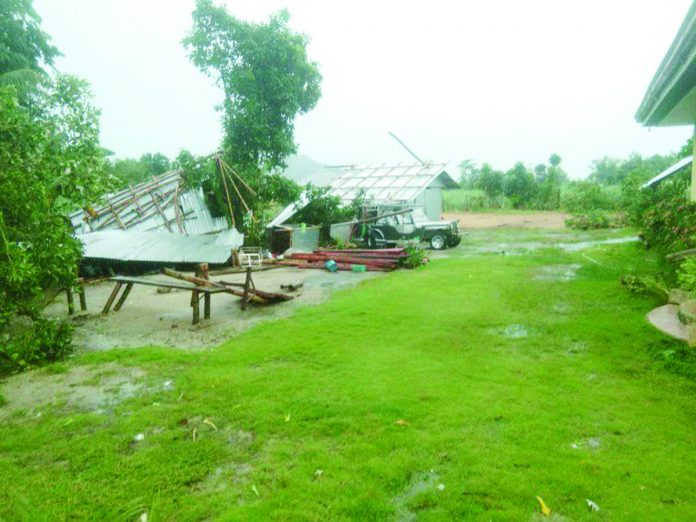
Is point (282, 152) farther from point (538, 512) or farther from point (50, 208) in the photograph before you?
point (538, 512)

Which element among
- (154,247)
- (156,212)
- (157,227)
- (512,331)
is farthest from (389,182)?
(512,331)

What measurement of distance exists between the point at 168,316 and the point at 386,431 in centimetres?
674

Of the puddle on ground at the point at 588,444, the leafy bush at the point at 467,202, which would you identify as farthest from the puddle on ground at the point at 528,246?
the leafy bush at the point at 467,202

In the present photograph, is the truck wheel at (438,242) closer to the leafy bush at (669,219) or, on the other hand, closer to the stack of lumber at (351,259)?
the stack of lumber at (351,259)

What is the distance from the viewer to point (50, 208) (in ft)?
24.9

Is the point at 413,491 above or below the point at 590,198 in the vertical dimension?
below

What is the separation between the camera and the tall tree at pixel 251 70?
20.2 m

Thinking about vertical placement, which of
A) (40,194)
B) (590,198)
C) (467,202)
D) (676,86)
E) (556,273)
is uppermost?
(676,86)

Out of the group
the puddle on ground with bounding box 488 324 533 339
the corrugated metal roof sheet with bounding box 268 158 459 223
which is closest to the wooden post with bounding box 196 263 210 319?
the puddle on ground with bounding box 488 324 533 339

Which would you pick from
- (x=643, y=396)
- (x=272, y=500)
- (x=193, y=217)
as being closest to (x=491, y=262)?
(x=643, y=396)

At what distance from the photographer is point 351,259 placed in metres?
15.8

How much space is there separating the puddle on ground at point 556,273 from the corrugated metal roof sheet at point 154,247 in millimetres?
9008

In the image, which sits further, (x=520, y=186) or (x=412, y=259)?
(x=520, y=186)

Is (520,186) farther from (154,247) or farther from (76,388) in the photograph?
(76,388)
